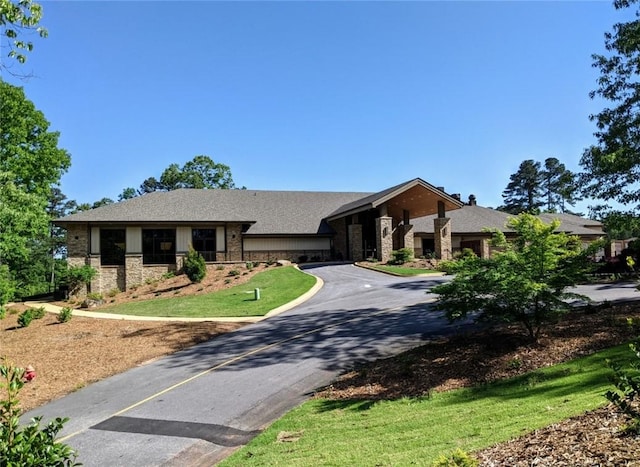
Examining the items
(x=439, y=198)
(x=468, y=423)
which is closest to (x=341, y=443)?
(x=468, y=423)

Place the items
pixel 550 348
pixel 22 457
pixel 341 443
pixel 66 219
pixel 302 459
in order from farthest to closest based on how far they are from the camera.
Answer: pixel 66 219, pixel 550 348, pixel 341 443, pixel 302 459, pixel 22 457

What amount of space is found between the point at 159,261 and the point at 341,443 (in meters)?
28.1

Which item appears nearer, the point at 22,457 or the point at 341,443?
the point at 22,457

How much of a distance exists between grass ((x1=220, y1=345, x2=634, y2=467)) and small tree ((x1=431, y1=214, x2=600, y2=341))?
1.35 metres

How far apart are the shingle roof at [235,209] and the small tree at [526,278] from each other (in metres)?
25.1

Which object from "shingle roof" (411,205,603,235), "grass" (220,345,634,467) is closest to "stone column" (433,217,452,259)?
"shingle roof" (411,205,603,235)

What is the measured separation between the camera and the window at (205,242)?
105 feet

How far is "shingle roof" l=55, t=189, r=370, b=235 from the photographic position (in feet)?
102

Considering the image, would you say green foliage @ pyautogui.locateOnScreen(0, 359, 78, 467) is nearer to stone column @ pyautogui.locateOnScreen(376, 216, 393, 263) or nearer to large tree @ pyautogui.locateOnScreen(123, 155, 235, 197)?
stone column @ pyautogui.locateOnScreen(376, 216, 393, 263)

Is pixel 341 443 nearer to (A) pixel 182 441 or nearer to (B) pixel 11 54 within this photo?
(A) pixel 182 441

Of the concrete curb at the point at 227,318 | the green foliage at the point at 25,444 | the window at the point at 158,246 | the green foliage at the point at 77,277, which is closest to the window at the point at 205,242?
the window at the point at 158,246

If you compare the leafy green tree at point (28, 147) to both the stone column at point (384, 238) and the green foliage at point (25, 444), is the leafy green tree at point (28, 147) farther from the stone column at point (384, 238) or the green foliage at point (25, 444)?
the green foliage at point (25, 444)

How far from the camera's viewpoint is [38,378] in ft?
35.1

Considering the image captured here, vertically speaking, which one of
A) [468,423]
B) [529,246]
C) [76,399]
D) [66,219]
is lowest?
[76,399]
